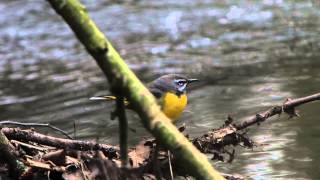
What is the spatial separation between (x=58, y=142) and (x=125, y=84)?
1.47m

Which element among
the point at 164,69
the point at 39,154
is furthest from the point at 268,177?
the point at 164,69

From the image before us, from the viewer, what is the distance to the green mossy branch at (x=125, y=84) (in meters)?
1.25

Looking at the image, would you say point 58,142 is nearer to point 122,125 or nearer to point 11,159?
point 11,159

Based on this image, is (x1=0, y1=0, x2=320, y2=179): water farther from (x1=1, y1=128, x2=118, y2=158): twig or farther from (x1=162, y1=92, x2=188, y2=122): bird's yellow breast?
(x1=162, y1=92, x2=188, y2=122): bird's yellow breast

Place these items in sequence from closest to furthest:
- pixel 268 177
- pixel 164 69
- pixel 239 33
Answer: pixel 268 177 → pixel 164 69 → pixel 239 33

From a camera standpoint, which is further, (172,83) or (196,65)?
(196,65)

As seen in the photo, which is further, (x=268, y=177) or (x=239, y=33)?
(x=239, y=33)

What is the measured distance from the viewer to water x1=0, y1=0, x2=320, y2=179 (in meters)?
3.69

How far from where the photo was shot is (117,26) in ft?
26.5

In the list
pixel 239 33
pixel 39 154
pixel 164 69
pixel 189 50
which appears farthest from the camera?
pixel 239 33

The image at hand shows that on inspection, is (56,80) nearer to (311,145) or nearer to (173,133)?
(311,145)

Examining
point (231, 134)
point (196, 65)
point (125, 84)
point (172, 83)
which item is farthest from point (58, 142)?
point (196, 65)

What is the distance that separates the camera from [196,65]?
5824 millimetres

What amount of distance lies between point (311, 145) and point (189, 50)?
125 inches
